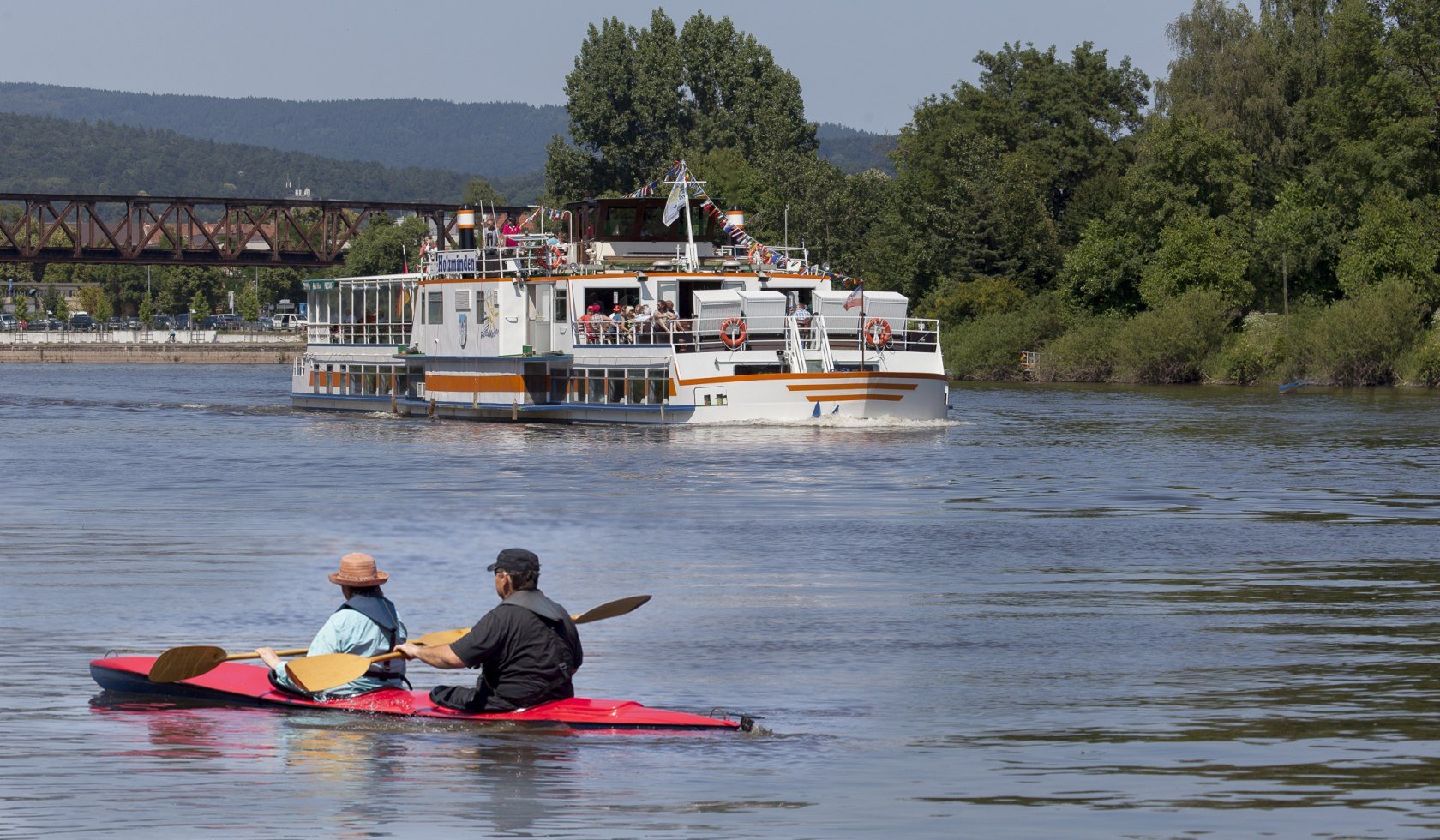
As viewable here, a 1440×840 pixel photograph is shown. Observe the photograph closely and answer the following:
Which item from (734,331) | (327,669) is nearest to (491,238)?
(734,331)

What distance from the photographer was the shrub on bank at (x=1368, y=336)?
85625 millimetres

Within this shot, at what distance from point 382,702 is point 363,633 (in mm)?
643

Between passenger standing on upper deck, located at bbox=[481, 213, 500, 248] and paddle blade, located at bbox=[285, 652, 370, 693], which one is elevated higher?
passenger standing on upper deck, located at bbox=[481, 213, 500, 248]

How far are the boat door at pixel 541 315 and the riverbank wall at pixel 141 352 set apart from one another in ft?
349

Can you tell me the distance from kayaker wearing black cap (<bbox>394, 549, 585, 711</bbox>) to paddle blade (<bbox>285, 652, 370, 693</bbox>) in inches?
23.6

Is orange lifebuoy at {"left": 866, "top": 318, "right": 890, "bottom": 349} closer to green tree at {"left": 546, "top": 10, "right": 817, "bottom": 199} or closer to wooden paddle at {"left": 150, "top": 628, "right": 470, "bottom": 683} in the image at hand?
wooden paddle at {"left": 150, "top": 628, "right": 470, "bottom": 683}

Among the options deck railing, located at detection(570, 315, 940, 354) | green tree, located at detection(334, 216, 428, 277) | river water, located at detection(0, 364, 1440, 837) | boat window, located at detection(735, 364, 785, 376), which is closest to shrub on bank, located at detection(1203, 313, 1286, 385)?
deck railing, located at detection(570, 315, 940, 354)

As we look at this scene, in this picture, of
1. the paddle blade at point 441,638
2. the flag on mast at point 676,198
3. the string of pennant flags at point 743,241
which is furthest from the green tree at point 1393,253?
the paddle blade at point 441,638

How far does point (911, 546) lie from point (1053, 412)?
39.8 meters

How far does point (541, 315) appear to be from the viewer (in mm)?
62688

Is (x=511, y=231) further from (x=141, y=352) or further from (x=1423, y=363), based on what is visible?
(x=141, y=352)

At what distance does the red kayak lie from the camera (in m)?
15.8

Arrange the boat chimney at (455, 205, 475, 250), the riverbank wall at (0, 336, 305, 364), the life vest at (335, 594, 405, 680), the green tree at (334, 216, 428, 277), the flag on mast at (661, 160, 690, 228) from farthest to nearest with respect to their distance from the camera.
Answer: the green tree at (334, 216, 428, 277)
the riverbank wall at (0, 336, 305, 364)
the boat chimney at (455, 205, 475, 250)
the flag on mast at (661, 160, 690, 228)
the life vest at (335, 594, 405, 680)

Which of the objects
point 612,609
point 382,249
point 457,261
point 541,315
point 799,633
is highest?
point 382,249
